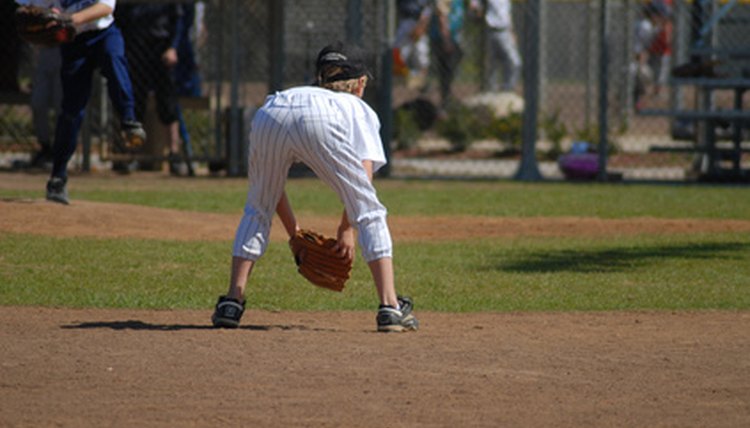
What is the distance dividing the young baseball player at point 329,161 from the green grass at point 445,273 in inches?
42.5

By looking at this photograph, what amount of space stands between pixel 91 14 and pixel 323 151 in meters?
4.43

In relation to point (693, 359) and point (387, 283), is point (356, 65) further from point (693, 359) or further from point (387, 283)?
point (693, 359)

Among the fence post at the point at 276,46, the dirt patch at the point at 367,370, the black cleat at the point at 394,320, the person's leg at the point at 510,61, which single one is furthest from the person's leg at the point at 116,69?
the person's leg at the point at 510,61

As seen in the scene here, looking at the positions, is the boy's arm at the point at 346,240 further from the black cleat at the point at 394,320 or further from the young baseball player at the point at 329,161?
the black cleat at the point at 394,320

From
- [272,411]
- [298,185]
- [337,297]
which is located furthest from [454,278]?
[298,185]

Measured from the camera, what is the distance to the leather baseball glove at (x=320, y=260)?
6695 millimetres

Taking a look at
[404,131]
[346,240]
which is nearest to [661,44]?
[404,131]

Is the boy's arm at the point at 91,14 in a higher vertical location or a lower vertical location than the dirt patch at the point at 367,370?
higher

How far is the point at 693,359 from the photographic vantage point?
616 cm

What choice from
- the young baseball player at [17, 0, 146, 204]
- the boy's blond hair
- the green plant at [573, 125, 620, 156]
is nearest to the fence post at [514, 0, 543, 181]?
the green plant at [573, 125, 620, 156]

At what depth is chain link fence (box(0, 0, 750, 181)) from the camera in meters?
16.2

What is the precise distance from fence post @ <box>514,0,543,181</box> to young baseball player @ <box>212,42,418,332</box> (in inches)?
377

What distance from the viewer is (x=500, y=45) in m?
21.2

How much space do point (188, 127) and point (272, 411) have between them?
13.9 metres
